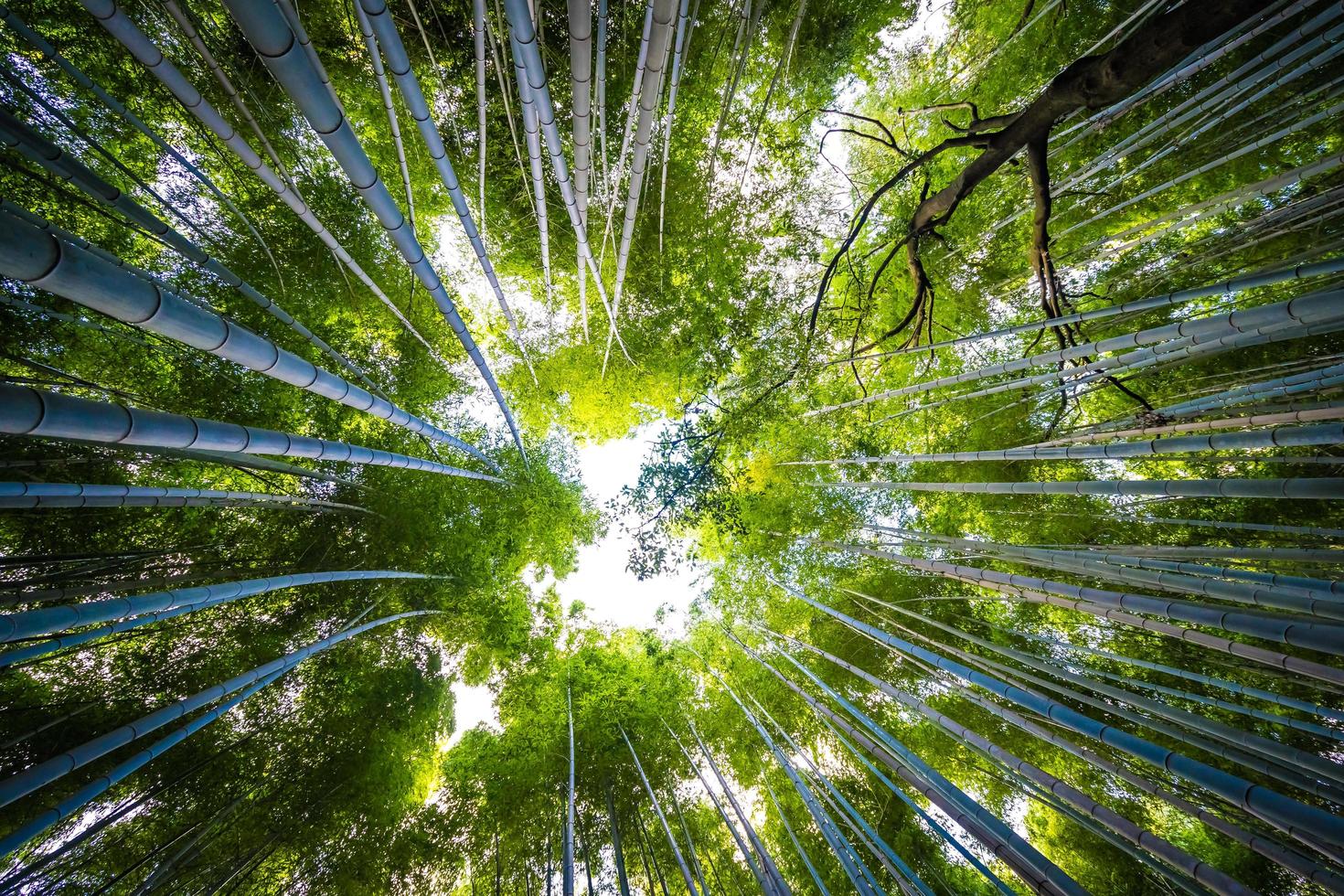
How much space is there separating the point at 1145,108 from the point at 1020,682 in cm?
471

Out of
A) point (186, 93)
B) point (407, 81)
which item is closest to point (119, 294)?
point (407, 81)

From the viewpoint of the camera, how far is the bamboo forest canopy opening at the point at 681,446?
7.06ft

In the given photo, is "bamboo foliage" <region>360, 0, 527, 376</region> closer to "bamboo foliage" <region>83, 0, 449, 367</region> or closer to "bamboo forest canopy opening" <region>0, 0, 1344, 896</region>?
"bamboo forest canopy opening" <region>0, 0, 1344, 896</region>

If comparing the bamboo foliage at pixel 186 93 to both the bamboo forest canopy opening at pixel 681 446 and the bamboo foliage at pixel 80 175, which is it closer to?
the bamboo forest canopy opening at pixel 681 446

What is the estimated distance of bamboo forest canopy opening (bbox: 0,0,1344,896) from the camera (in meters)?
2.15

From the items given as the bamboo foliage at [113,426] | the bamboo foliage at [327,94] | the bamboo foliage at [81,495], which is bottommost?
the bamboo foliage at [81,495]

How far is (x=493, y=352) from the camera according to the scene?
6309 mm

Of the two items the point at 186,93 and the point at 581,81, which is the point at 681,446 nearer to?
the point at 581,81

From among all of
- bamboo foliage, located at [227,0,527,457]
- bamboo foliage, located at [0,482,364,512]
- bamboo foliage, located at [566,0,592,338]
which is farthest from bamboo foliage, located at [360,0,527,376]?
bamboo foliage, located at [0,482,364,512]

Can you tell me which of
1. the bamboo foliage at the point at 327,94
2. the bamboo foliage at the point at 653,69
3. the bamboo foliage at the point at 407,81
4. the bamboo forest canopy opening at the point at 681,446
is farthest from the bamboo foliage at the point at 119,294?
the bamboo foliage at the point at 653,69

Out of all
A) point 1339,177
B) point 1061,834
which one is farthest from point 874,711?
point 1339,177

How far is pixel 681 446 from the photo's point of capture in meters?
5.58

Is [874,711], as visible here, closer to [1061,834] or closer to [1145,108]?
[1061,834]

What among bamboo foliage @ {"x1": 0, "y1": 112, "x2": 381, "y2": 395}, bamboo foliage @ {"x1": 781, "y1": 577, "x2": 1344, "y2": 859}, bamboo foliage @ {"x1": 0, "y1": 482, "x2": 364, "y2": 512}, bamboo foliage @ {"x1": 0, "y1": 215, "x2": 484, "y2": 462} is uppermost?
bamboo foliage @ {"x1": 0, "y1": 112, "x2": 381, "y2": 395}
